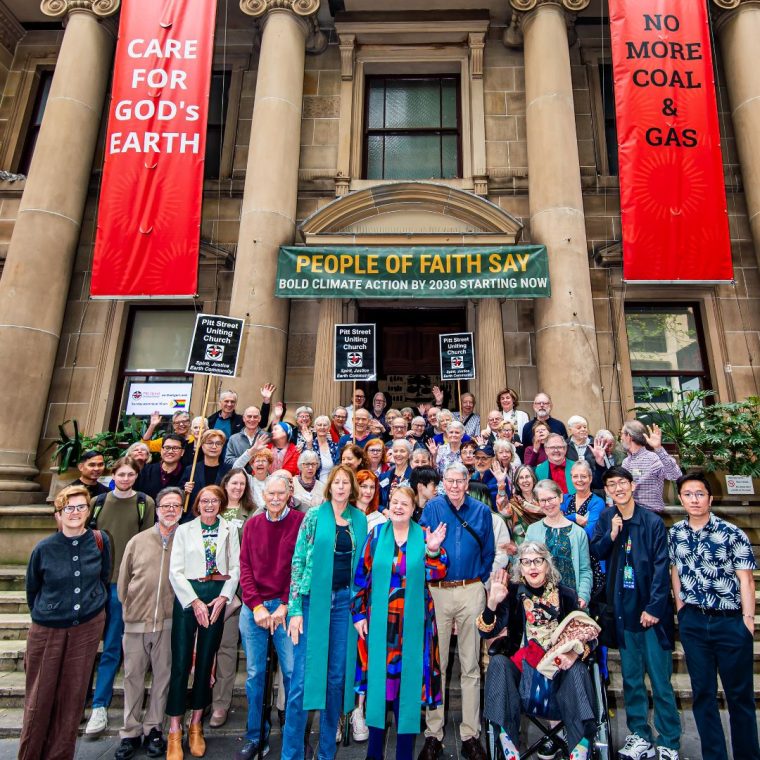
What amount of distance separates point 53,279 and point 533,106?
9907 mm

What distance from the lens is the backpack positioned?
490cm

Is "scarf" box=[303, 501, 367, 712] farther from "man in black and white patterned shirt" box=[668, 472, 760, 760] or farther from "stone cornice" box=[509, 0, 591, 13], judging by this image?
"stone cornice" box=[509, 0, 591, 13]

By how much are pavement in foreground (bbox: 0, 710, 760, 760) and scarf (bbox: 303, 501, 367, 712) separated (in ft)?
1.66

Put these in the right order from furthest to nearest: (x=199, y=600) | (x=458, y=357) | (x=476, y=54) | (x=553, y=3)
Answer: (x=476, y=54) < (x=553, y=3) < (x=458, y=357) < (x=199, y=600)

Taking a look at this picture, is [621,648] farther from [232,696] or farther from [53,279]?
[53,279]

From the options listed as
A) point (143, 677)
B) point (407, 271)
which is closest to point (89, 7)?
point (407, 271)

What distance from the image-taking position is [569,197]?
9797mm

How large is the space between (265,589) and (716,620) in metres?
3.32

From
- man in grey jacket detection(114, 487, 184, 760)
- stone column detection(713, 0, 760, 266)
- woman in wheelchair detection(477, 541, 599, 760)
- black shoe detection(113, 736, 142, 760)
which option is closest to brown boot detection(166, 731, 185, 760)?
man in grey jacket detection(114, 487, 184, 760)

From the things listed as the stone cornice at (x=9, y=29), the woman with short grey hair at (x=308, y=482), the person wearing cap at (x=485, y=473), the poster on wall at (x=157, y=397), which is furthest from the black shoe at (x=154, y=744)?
the stone cornice at (x=9, y=29)

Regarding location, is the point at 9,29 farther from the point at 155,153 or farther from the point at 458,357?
the point at 458,357

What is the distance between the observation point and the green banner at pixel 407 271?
9453mm

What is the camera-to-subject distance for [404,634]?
13.0 ft

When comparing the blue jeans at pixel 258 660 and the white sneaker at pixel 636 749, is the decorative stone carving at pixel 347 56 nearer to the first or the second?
the blue jeans at pixel 258 660
